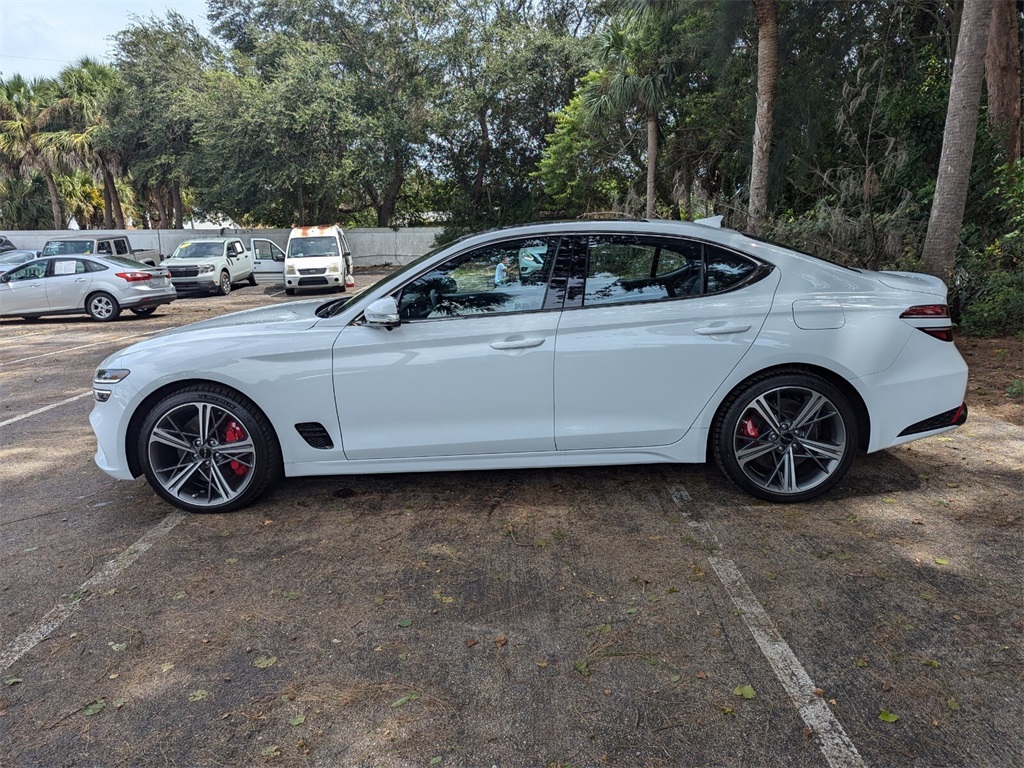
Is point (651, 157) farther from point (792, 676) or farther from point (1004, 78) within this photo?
point (792, 676)

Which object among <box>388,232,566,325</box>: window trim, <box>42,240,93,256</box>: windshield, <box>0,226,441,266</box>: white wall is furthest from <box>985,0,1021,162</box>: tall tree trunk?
<box>0,226,441,266</box>: white wall

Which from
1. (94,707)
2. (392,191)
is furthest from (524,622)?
(392,191)

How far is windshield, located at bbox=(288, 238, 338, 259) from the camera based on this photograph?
20.5m

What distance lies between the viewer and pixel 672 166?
75.8 ft

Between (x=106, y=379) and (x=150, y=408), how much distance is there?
0.32 metres

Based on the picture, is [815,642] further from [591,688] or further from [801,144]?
[801,144]

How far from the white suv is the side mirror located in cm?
1732

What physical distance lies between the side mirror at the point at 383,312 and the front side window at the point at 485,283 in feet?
0.54

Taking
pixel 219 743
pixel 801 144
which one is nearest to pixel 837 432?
pixel 219 743

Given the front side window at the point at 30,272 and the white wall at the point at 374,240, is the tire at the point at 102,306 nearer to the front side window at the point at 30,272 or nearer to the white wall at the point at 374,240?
the front side window at the point at 30,272

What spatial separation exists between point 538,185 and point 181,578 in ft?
106

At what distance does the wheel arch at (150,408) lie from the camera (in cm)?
409

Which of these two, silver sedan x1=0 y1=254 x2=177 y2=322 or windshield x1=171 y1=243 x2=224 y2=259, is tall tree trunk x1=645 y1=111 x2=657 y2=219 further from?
silver sedan x1=0 y1=254 x2=177 y2=322

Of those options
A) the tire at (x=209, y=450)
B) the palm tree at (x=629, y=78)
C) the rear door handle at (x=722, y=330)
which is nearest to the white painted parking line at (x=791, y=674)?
the rear door handle at (x=722, y=330)
